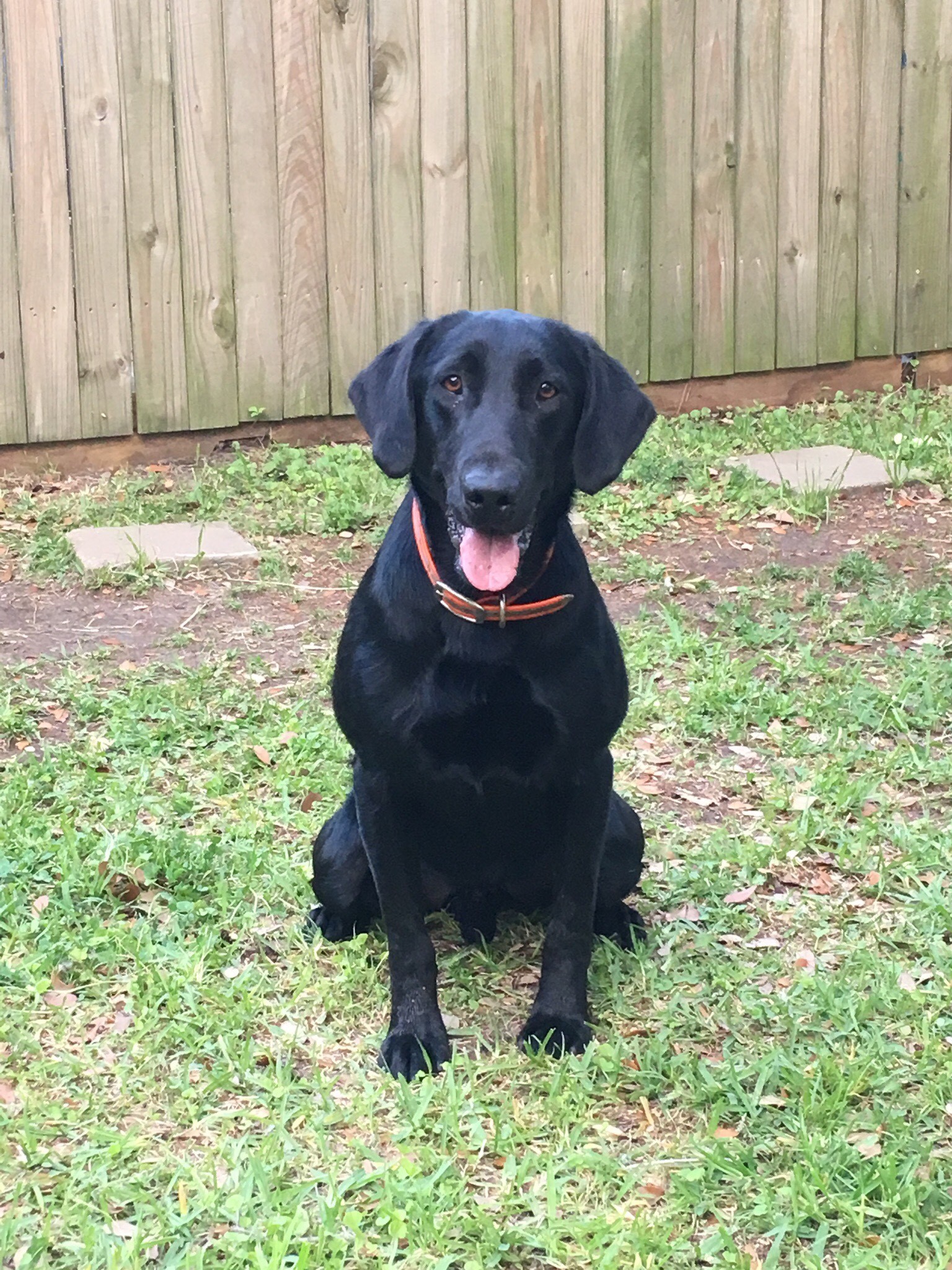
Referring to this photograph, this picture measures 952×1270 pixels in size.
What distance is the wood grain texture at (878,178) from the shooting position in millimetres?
7160

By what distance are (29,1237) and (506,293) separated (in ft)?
16.6

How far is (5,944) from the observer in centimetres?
325

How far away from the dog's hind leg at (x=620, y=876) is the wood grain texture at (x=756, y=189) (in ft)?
14.2

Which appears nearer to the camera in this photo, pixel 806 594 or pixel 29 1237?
pixel 29 1237

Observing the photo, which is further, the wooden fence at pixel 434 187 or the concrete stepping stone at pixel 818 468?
the concrete stepping stone at pixel 818 468

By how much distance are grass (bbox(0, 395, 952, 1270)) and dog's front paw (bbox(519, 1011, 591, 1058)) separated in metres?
0.05

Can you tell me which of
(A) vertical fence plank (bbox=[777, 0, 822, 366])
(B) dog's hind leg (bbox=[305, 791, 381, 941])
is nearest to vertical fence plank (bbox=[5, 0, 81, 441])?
(A) vertical fence plank (bbox=[777, 0, 822, 366])

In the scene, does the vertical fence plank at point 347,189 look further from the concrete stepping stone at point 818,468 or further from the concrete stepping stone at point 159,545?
the concrete stepping stone at point 818,468

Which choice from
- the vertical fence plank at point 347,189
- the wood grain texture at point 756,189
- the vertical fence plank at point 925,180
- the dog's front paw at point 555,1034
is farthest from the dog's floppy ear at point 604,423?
the vertical fence plank at point 925,180

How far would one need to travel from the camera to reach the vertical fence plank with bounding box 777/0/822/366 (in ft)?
22.9

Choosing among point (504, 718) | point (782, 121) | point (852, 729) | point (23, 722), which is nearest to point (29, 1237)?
point (504, 718)

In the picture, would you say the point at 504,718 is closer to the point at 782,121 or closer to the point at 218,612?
the point at 218,612

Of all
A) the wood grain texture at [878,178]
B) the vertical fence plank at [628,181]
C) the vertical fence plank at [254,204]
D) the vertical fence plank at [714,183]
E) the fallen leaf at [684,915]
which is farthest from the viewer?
the wood grain texture at [878,178]

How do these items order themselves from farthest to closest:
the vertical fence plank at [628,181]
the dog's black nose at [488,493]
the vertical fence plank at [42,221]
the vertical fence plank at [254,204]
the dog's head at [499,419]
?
1. the vertical fence plank at [628,181]
2. the vertical fence plank at [254,204]
3. the vertical fence plank at [42,221]
4. the dog's head at [499,419]
5. the dog's black nose at [488,493]
